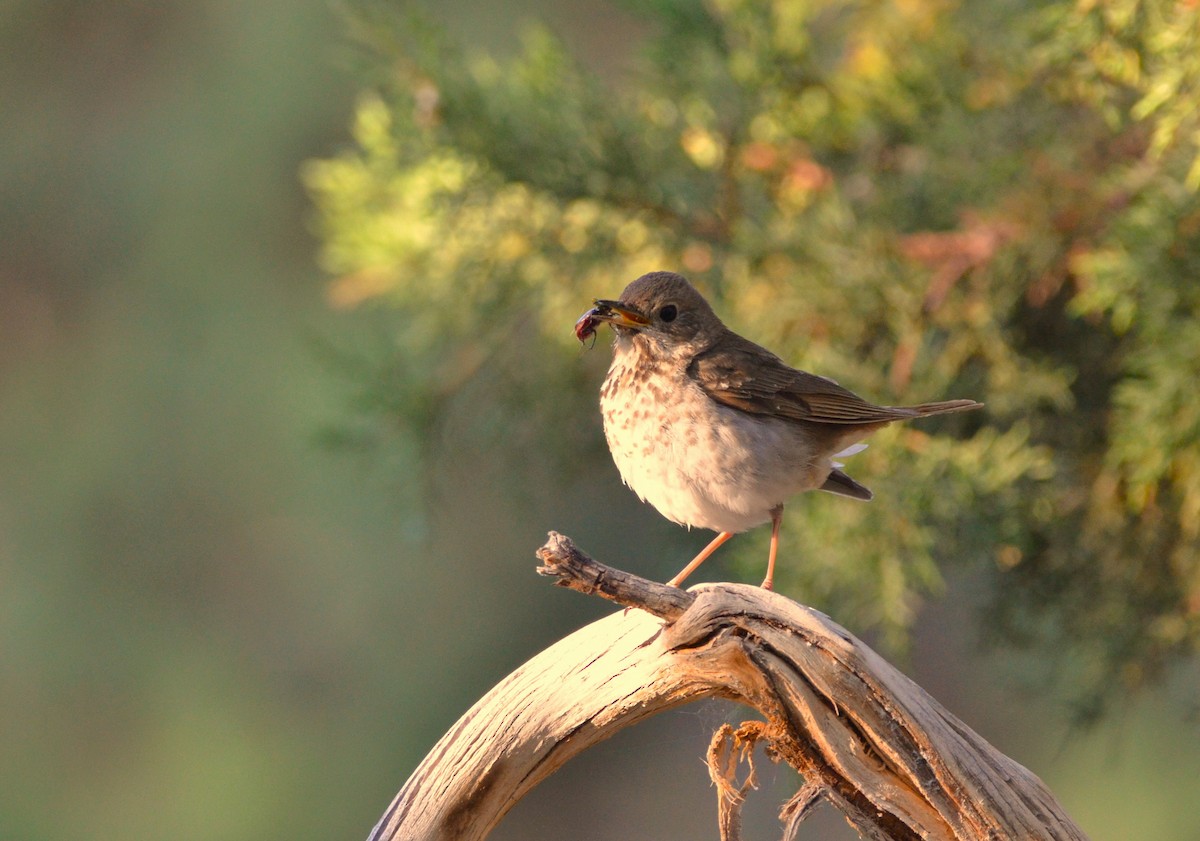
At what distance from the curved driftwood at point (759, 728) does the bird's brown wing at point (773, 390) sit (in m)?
0.64

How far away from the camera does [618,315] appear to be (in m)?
2.24

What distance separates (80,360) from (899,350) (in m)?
4.94

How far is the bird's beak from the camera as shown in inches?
87.3

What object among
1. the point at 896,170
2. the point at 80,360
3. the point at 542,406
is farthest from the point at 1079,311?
the point at 80,360

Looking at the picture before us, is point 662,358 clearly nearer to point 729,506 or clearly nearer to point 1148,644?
point 729,506

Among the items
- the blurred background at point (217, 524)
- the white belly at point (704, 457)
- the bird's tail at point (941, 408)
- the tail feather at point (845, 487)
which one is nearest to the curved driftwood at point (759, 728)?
the white belly at point (704, 457)

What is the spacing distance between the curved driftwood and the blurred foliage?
724 mm

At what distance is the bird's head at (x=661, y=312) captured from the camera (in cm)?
227

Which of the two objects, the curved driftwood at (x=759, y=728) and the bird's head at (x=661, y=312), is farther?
the bird's head at (x=661, y=312)

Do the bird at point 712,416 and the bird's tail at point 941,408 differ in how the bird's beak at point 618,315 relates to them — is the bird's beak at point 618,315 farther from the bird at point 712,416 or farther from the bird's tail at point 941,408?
the bird's tail at point 941,408

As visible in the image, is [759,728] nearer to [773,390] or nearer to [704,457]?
[704,457]

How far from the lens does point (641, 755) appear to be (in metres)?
6.68

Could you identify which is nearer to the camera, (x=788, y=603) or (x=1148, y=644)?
(x=788, y=603)

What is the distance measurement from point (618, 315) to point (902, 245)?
0.66 meters
